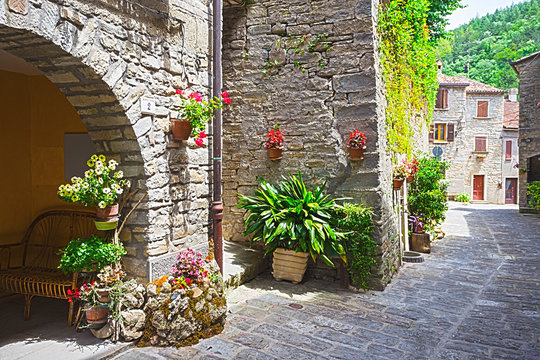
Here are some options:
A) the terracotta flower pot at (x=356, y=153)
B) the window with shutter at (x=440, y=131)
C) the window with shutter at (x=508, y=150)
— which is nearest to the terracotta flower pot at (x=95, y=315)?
the terracotta flower pot at (x=356, y=153)

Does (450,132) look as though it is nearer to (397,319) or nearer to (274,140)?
(274,140)

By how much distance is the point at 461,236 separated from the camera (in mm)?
9516

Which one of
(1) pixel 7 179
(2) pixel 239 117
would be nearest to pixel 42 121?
(1) pixel 7 179

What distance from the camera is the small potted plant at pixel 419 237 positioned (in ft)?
24.7

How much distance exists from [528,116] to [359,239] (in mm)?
13327

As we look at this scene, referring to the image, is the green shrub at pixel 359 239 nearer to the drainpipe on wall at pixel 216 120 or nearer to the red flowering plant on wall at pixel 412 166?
the drainpipe on wall at pixel 216 120

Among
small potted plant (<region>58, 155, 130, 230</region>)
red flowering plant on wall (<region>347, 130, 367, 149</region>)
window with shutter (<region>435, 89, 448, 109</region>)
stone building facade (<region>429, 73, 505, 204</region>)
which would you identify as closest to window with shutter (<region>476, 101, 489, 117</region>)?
stone building facade (<region>429, 73, 505, 204</region>)

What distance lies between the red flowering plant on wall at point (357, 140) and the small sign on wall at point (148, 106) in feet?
8.61

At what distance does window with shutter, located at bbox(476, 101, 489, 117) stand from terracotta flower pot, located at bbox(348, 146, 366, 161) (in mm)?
21014

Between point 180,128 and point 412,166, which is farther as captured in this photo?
point 412,166

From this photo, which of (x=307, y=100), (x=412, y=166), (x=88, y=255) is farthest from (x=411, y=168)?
(x=88, y=255)

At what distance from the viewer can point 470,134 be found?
2328 cm

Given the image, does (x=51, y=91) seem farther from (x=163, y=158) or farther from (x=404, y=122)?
(x=404, y=122)

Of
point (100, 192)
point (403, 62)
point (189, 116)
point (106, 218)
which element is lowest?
point (106, 218)
